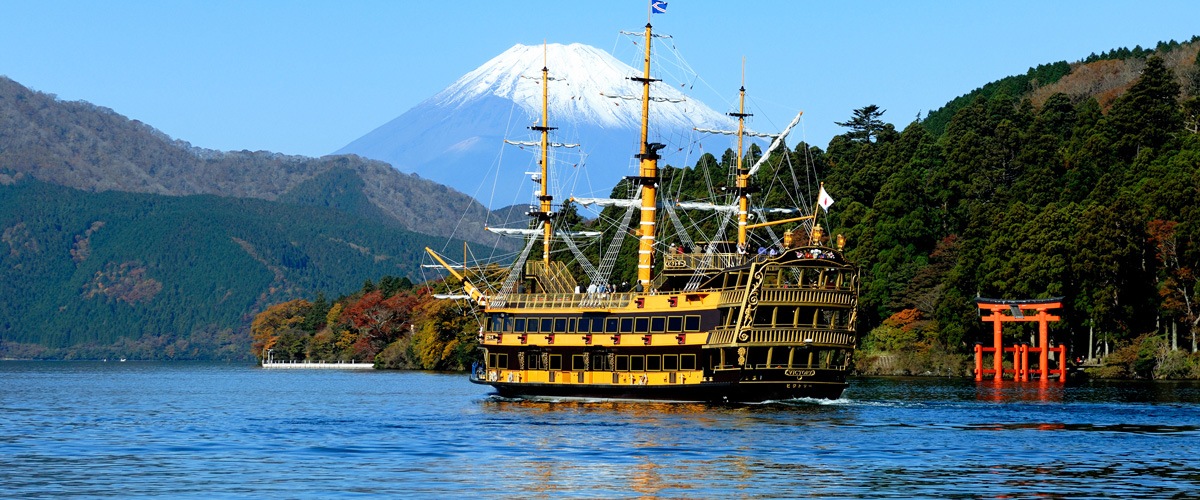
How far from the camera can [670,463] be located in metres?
42.8

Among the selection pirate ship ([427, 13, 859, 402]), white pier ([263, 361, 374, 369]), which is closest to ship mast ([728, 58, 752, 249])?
pirate ship ([427, 13, 859, 402])

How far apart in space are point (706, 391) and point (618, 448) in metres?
21.4

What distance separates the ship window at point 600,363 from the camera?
7256cm

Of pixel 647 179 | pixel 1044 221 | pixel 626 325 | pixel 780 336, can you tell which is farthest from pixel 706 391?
pixel 1044 221

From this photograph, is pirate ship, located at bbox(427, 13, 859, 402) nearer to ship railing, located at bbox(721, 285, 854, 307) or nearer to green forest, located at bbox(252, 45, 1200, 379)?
ship railing, located at bbox(721, 285, 854, 307)

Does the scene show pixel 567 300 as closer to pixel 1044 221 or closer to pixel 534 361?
pixel 534 361

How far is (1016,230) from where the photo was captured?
328 feet

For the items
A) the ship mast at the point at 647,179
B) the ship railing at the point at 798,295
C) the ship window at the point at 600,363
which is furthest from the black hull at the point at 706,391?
the ship mast at the point at 647,179

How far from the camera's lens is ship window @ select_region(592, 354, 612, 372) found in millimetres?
72562

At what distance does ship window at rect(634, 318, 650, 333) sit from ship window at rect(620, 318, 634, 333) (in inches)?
8.4

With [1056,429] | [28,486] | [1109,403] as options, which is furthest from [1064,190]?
[28,486]

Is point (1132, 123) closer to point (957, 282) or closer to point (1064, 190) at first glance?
point (1064, 190)

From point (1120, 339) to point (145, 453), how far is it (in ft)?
219

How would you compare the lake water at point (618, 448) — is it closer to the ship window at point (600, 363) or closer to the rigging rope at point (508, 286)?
→ the ship window at point (600, 363)
